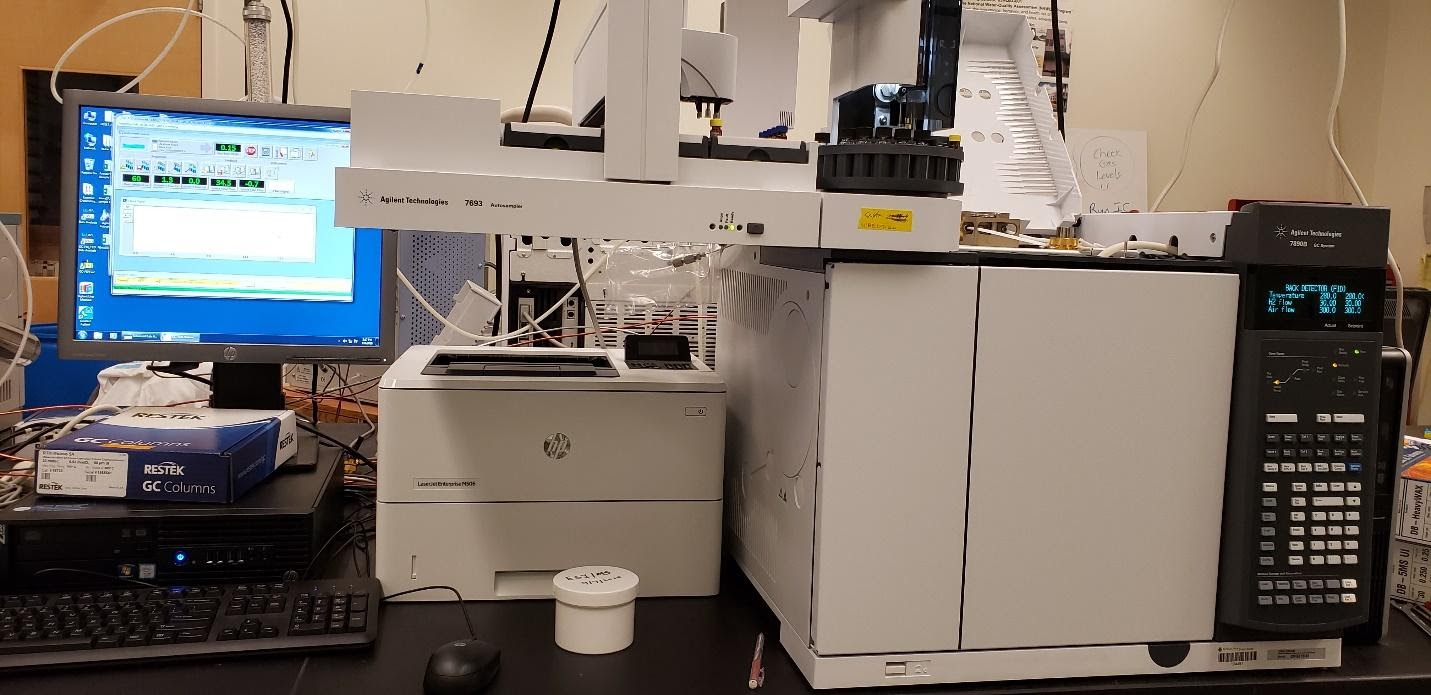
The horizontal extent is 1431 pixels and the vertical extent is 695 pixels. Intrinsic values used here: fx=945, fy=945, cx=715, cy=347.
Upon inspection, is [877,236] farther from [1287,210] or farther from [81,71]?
[81,71]

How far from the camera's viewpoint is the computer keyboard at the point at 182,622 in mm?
750

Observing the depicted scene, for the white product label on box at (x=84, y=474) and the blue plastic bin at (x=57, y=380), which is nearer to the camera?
the white product label on box at (x=84, y=474)

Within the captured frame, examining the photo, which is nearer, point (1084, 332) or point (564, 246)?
point (1084, 332)

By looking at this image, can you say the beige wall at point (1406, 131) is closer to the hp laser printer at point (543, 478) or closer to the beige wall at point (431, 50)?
the beige wall at point (431, 50)

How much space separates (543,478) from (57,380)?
5.27 feet

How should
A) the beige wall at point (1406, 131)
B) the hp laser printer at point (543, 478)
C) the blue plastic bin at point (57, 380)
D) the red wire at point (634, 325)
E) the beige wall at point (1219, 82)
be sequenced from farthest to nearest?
the beige wall at point (1406, 131)
the beige wall at point (1219, 82)
the blue plastic bin at point (57, 380)
the red wire at point (634, 325)
the hp laser printer at point (543, 478)

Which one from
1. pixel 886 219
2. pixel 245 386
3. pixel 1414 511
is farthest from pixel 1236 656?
pixel 245 386

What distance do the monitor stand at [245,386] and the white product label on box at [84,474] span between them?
29cm

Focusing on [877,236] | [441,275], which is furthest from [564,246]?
[877,236]

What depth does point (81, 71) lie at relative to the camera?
273cm

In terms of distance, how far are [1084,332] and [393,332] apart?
32.2 inches

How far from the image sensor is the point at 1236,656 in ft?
2.64

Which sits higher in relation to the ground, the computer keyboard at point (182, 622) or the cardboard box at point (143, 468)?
the cardboard box at point (143, 468)

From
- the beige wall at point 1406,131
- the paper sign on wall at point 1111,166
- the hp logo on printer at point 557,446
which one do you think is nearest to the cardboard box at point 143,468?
the hp logo on printer at point 557,446
